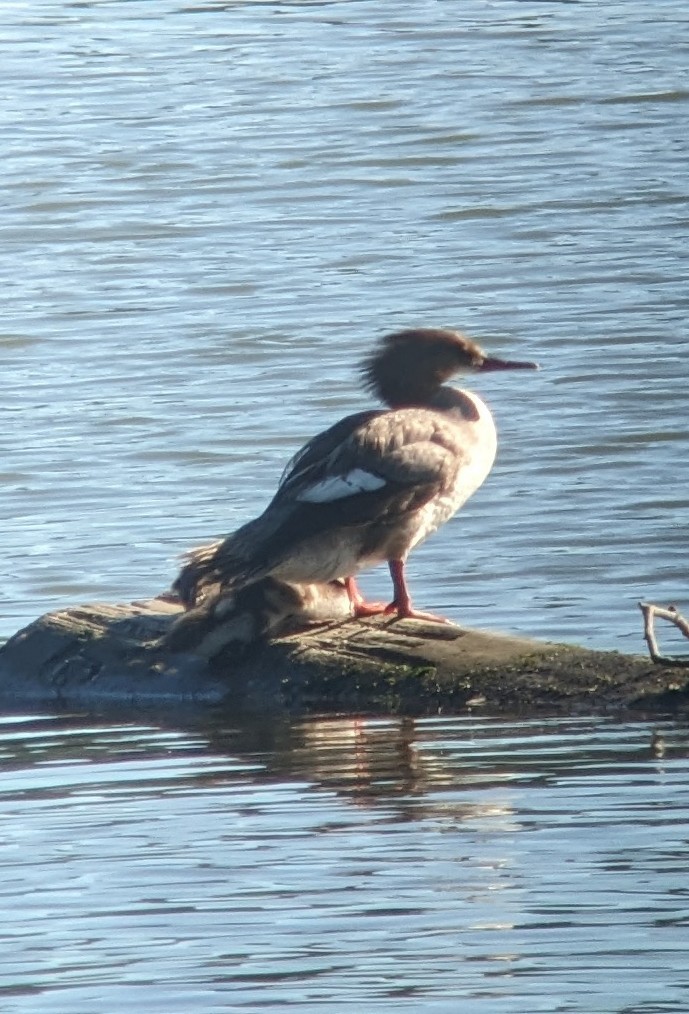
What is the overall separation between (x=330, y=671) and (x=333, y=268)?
8.56 meters

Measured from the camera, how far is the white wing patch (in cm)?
681

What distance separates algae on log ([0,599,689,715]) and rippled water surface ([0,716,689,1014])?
0.41ft

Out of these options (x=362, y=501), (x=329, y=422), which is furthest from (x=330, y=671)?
(x=329, y=422)

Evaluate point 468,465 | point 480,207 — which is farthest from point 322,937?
point 480,207

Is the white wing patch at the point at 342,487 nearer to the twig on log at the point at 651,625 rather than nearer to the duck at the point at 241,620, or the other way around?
the duck at the point at 241,620

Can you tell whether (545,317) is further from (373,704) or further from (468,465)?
(373,704)

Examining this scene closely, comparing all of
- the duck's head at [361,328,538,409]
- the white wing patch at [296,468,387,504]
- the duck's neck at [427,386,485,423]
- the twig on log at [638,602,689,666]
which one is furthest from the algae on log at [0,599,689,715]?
the duck's head at [361,328,538,409]

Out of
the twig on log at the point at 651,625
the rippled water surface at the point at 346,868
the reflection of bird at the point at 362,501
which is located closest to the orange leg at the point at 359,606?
the reflection of bird at the point at 362,501

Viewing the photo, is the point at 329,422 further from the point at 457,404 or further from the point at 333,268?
the point at 457,404

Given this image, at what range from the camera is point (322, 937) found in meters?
4.39

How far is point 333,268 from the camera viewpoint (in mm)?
14648

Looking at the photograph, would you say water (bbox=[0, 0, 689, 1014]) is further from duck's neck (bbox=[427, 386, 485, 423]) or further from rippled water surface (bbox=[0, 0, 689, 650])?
duck's neck (bbox=[427, 386, 485, 423])

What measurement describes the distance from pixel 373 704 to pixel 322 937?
1893mm

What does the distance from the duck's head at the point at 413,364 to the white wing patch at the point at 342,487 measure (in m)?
0.84
